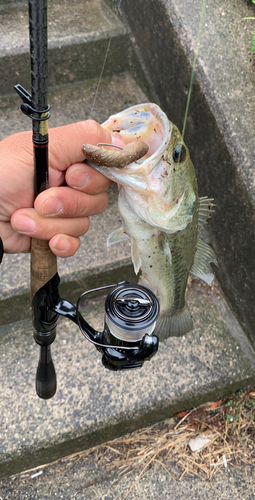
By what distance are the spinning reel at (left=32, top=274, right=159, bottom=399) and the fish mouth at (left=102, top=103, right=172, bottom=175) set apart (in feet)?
1.43

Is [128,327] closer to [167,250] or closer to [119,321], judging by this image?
[119,321]

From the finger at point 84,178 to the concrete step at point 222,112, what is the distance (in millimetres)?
1085

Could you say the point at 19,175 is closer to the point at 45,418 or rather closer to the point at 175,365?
the point at 45,418

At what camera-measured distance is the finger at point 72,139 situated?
148 centimetres

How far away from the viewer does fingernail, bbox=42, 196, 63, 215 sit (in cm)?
145

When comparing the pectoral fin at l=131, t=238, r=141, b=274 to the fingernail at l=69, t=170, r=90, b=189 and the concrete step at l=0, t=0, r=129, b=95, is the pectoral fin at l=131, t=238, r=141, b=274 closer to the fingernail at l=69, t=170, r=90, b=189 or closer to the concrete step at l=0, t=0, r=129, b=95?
the fingernail at l=69, t=170, r=90, b=189

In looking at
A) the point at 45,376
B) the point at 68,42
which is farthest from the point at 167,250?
the point at 68,42

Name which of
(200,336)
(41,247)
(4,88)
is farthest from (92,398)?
(4,88)

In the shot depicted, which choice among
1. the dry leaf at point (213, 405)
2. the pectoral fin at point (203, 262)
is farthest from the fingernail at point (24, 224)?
the dry leaf at point (213, 405)

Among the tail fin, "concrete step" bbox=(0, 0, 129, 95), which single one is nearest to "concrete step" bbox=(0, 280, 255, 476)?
the tail fin

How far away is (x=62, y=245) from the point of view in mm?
1558

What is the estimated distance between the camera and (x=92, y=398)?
2383mm

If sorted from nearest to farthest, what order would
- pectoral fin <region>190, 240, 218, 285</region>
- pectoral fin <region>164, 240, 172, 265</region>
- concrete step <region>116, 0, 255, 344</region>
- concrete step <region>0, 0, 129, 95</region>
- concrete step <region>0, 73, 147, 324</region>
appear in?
pectoral fin <region>164, 240, 172, 265</region>
pectoral fin <region>190, 240, 218, 285</region>
concrete step <region>116, 0, 255, 344</region>
concrete step <region>0, 73, 147, 324</region>
concrete step <region>0, 0, 129, 95</region>

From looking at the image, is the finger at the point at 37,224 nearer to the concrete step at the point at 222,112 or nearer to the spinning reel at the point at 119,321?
the spinning reel at the point at 119,321
